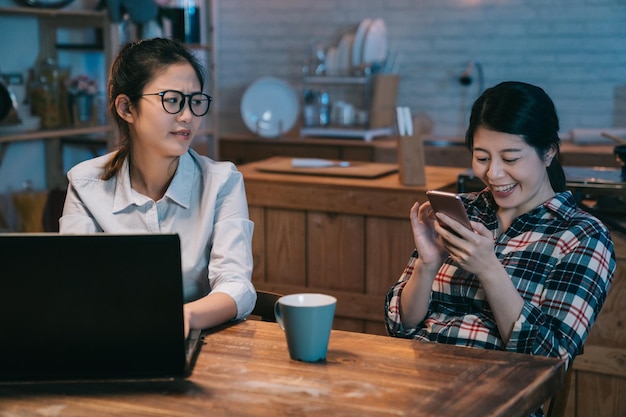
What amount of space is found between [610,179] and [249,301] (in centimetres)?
151

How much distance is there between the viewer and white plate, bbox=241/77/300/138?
592cm

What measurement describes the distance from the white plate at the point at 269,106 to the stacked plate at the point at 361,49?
356 mm

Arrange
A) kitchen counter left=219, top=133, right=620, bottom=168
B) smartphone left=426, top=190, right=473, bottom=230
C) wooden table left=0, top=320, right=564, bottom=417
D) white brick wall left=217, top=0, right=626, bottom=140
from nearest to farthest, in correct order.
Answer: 1. wooden table left=0, top=320, right=564, bottom=417
2. smartphone left=426, top=190, right=473, bottom=230
3. kitchen counter left=219, top=133, right=620, bottom=168
4. white brick wall left=217, top=0, right=626, bottom=140

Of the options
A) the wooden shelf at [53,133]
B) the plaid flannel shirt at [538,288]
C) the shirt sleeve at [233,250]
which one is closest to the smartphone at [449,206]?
the plaid flannel shirt at [538,288]

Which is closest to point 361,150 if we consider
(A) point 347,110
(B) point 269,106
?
(A) point 347,110

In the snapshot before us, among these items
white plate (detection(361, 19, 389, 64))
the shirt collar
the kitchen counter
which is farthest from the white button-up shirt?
white plate (detection(361, 19, 389, 64))

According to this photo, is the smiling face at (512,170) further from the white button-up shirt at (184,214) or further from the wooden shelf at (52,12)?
the wooden shelf at (52,12)

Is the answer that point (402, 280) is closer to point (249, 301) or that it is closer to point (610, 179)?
point (249, 301)

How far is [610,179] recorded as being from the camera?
290cm

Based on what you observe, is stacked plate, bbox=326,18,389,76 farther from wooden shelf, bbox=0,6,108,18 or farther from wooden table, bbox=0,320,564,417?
wooden table, bbox=0,320,564,417

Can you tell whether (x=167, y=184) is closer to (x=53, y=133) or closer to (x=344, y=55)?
(x=53, y=133)

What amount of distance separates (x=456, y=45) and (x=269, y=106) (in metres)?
1.31

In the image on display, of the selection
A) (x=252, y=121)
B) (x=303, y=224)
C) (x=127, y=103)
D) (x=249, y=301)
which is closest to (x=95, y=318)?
(x=249, y=301)

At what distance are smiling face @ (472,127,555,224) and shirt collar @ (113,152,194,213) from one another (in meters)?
0.69
